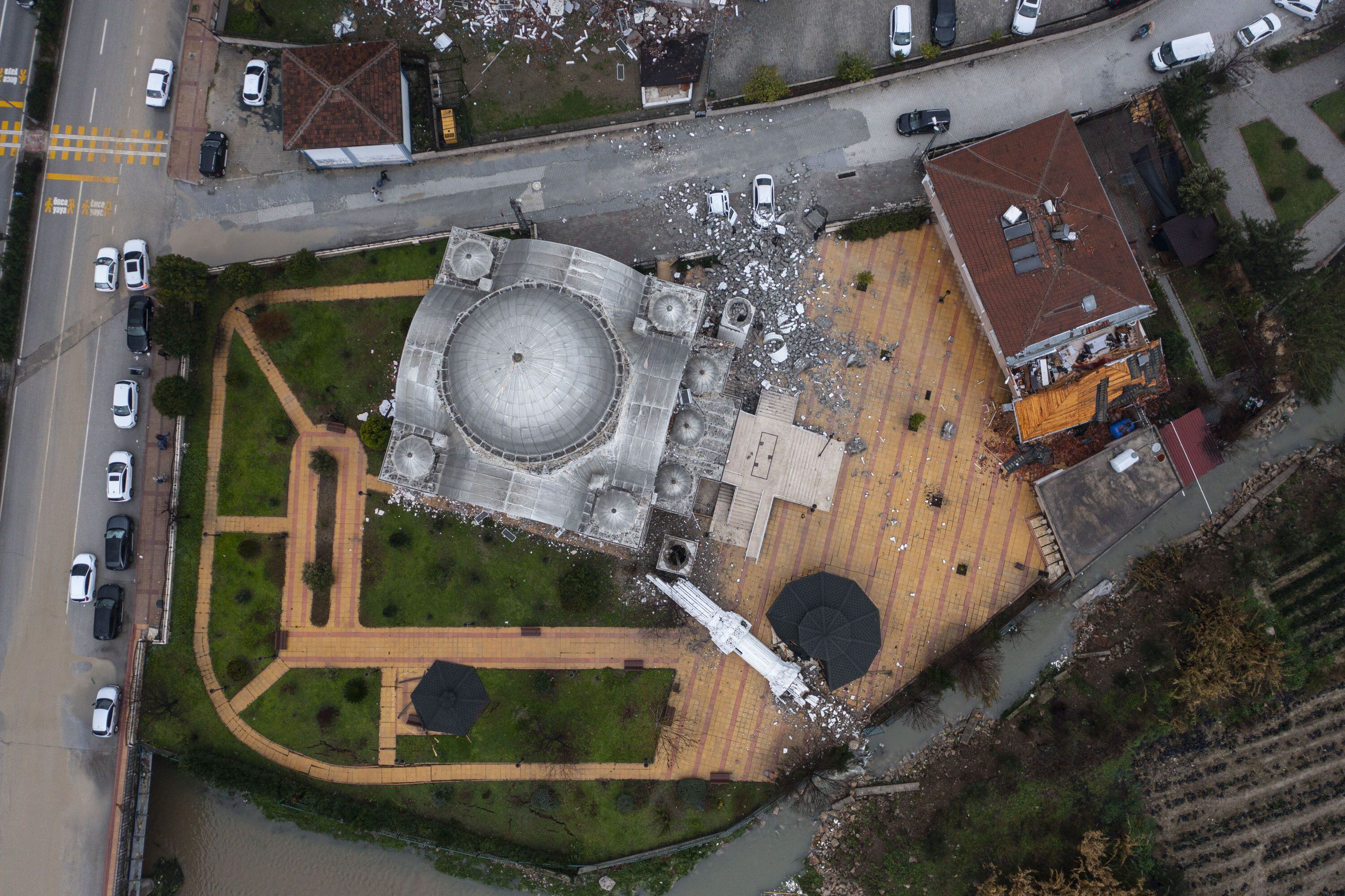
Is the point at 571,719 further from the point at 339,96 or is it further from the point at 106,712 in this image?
the point at 339,96

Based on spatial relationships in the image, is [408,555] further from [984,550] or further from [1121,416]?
[1121,416]

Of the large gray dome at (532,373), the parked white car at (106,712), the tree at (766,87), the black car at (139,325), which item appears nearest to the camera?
the large gray dome at (532,373)

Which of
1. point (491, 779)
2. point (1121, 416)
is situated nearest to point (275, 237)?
point (491, 779)

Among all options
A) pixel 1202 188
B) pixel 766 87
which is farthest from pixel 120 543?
pixel 1202 188

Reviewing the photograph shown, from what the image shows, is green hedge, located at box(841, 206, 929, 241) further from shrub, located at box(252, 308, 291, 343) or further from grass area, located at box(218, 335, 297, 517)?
grass area, located at box(218, 335, 297, 517)

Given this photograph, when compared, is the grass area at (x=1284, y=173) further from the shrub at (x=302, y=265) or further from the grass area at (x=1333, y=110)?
the shrub at (x=302, y=265)

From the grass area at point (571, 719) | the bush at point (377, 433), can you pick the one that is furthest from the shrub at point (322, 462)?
the grass area at point (571, 719)
